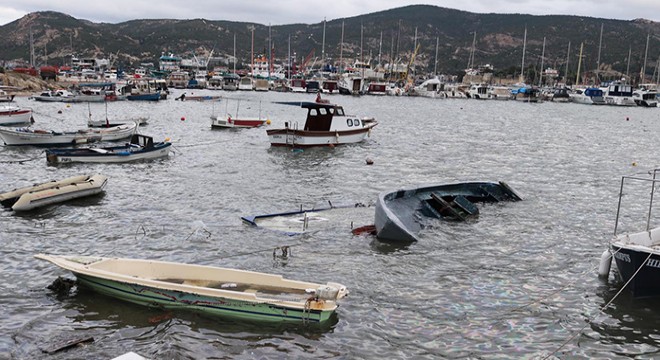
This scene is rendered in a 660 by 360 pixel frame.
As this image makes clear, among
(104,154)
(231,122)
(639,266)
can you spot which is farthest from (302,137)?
(639,266)

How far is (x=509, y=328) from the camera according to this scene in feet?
39.9

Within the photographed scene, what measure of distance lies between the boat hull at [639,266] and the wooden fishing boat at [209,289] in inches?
268

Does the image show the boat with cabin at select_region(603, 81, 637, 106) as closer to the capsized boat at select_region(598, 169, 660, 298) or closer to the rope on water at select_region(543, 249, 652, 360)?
the capsized boat at select_region(598, 169, 660, 298)

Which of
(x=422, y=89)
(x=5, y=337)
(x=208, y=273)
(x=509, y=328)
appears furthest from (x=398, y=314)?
(x=422, y=89)

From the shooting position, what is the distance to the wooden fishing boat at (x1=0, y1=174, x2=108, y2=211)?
67.4ft

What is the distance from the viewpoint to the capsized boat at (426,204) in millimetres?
17719

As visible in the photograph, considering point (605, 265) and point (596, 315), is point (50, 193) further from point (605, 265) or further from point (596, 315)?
point (605, 265)

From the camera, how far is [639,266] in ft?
43.1

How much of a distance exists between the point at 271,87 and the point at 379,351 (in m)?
150

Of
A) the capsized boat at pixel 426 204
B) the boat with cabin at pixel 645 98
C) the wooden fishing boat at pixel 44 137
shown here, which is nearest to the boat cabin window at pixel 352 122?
the wooden fishing boat at pixel 44 137

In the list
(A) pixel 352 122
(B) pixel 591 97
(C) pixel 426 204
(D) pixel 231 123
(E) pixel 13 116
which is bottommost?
(C) pixel 426 204

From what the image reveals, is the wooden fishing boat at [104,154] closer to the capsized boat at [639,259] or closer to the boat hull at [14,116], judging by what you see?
the boat hull at [14,116]

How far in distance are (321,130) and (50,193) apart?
22758 millimetres

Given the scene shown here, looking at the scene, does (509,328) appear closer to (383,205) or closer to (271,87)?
(383,205)
